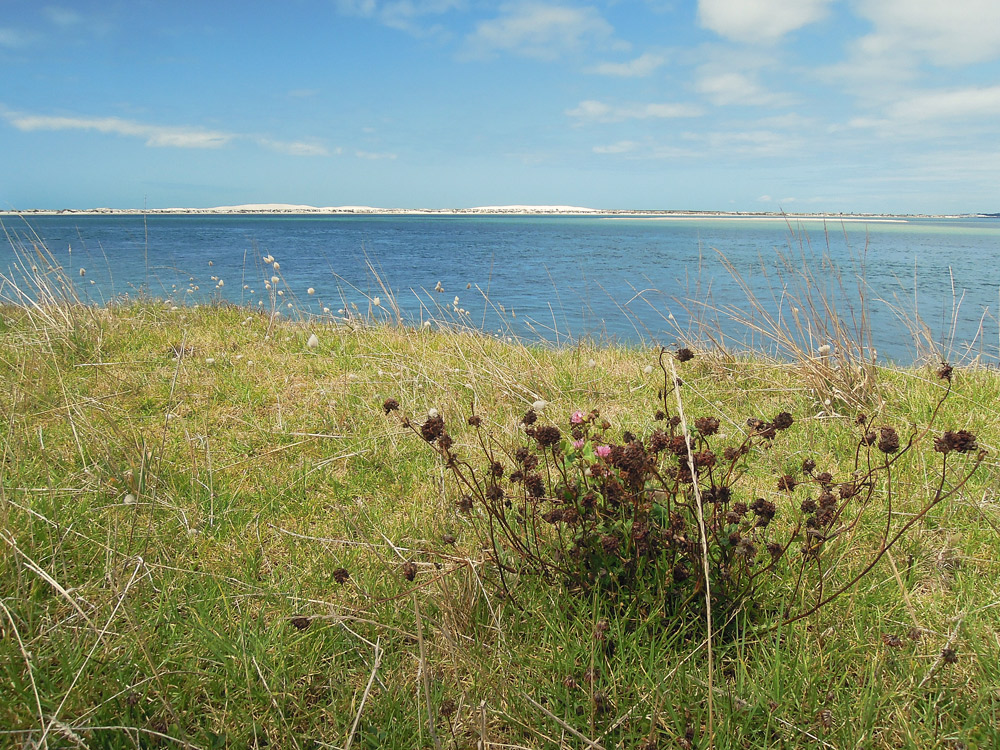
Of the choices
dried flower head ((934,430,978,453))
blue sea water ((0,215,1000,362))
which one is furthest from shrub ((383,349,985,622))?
blue sea water ((0,215,1000,362))

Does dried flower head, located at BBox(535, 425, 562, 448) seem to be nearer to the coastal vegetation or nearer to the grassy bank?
the coastal vegetation

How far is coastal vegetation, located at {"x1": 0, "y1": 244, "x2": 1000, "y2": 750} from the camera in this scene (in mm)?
1485

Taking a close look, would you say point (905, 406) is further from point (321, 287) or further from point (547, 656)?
point (321, 287)

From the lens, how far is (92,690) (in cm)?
153

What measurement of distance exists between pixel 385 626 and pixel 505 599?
19.0 inches

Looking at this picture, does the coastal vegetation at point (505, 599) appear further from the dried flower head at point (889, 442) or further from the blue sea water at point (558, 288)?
the blue sea water at point (558, 288)

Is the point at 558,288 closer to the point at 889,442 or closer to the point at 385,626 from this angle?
the point at 889,442

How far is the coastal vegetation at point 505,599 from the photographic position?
4.87 ft

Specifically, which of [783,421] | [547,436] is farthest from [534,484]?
[783,421]

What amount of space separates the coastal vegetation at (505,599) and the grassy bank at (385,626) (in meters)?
0.01

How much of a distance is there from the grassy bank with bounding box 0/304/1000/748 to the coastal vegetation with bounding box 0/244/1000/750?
11 mm

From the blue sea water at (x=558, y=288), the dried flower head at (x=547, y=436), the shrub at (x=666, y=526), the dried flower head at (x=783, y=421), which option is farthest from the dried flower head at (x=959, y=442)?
the blue sea water at (x=558, y=288)

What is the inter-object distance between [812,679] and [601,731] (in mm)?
601

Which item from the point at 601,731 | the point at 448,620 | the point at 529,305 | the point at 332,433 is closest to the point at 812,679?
the point at 601,731
